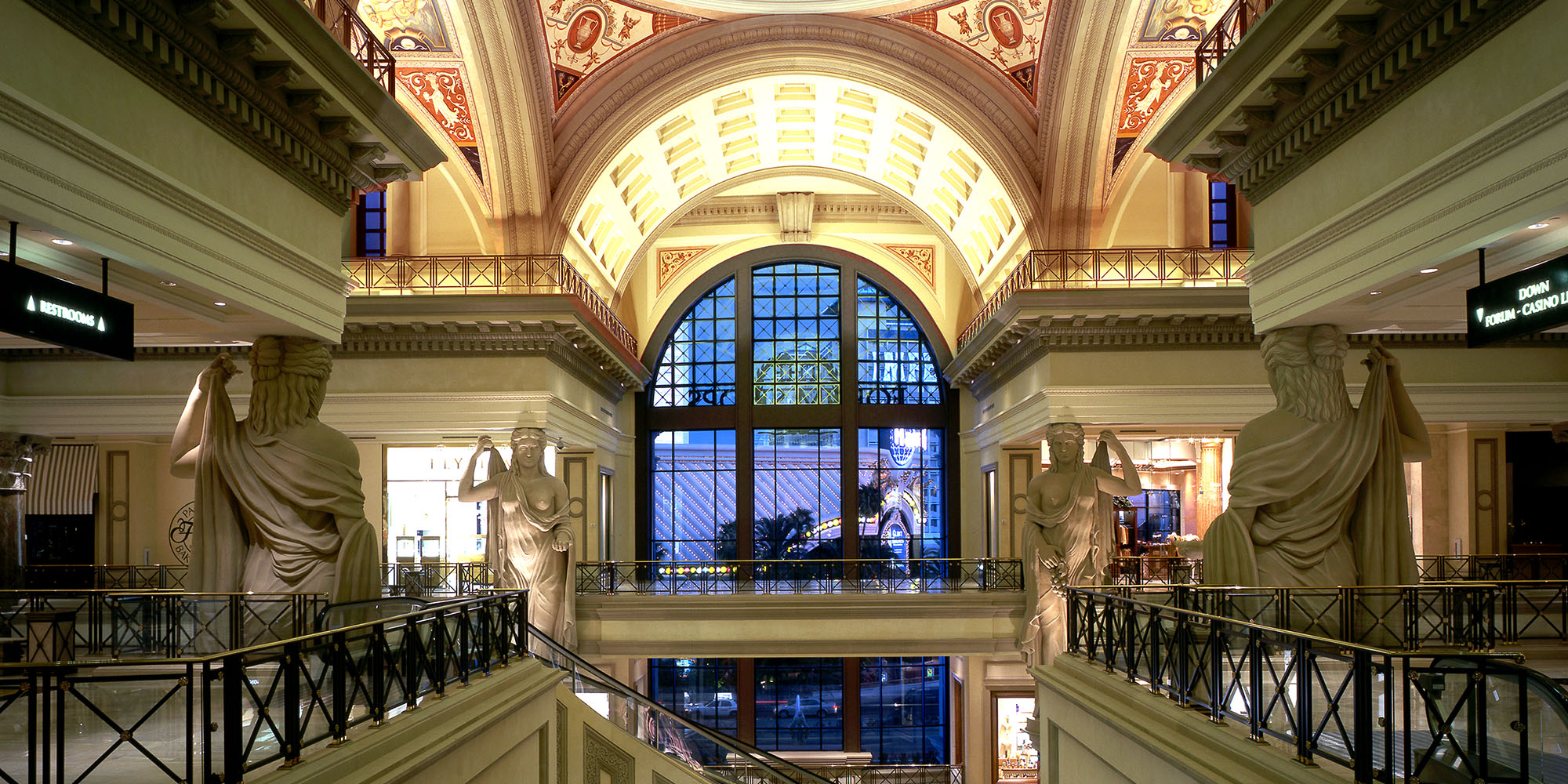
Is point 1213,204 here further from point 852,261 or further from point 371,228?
point 371,228

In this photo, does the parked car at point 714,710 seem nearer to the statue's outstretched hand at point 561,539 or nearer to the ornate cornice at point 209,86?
the statue's outstretched hand at point 561,539

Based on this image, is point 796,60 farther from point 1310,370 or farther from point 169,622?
point 169,622

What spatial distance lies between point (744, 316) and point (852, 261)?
9.74 ft

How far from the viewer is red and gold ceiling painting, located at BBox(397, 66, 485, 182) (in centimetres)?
1770

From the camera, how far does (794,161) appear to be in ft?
77.8

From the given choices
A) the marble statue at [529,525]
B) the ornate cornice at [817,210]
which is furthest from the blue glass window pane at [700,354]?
the marble statue at [529,525]

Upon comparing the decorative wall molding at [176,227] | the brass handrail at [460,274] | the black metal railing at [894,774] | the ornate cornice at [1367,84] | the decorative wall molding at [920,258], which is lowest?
the black metal railing at [894,774]

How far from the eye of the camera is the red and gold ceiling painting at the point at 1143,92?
58.5ft

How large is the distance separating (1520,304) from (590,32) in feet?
50.8

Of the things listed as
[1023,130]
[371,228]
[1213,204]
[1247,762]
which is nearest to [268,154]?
[1247,762]

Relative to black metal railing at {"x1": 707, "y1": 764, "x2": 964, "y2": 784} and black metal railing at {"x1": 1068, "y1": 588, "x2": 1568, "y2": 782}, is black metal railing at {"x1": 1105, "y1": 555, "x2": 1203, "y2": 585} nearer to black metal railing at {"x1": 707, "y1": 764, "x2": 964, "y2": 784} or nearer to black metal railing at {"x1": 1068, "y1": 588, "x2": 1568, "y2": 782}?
black metal railing at {"x1": 707, "y1": 764, "x2": 964, "y2": 784}

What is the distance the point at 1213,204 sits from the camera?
1945 cm

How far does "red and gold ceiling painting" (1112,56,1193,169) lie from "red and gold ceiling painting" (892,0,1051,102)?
1555 mm

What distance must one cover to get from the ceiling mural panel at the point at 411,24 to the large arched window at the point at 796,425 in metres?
12.2
